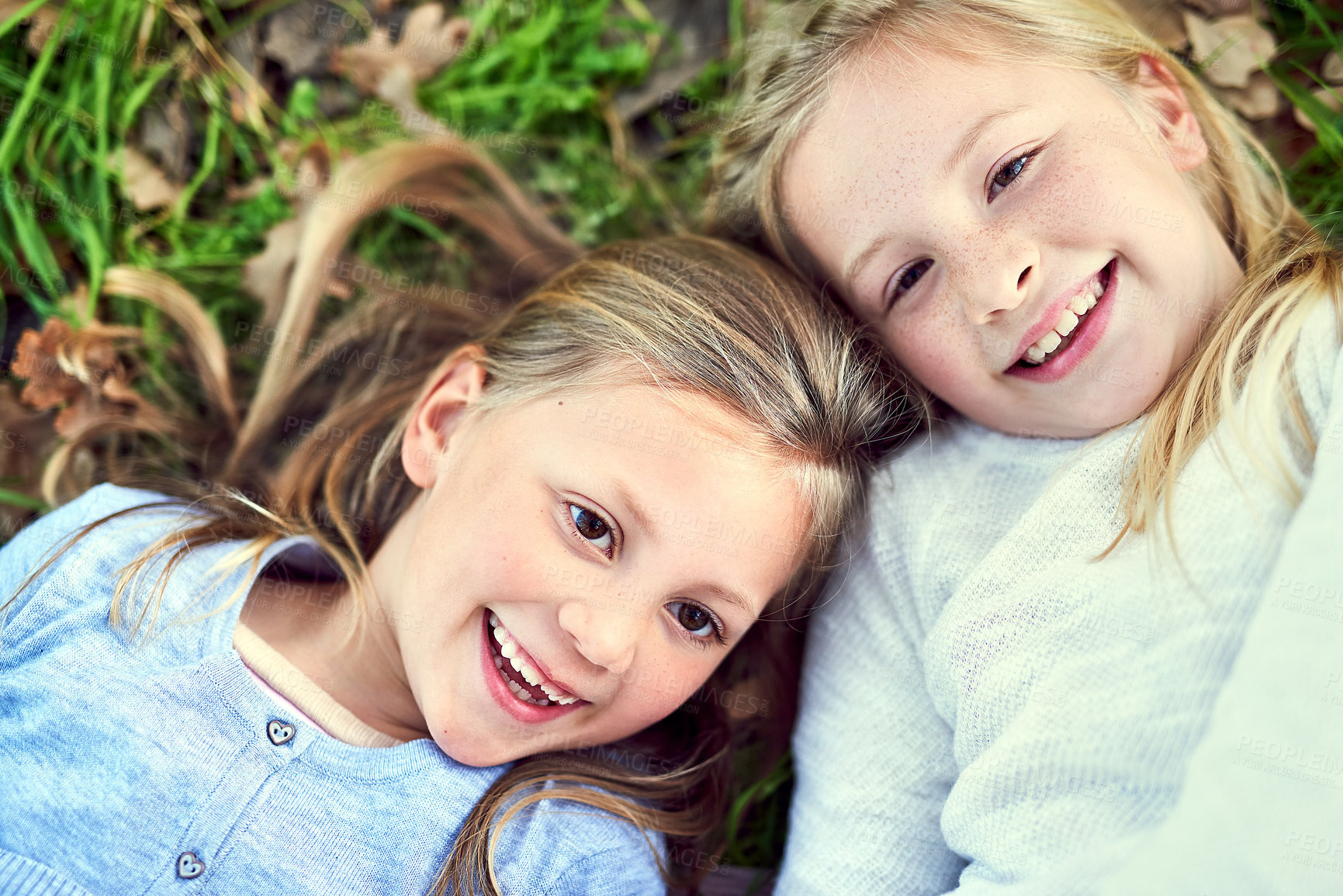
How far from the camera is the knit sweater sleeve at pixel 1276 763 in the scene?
5.05 feet

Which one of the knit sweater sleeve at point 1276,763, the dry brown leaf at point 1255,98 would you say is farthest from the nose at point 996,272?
the dry brown leaf at point 1255,98

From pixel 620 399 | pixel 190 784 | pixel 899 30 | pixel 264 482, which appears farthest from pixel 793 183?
pixel 190 784

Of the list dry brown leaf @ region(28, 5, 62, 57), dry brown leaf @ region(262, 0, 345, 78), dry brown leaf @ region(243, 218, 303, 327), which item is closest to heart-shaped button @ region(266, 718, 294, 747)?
dry brown leaf @ region(243, 218, 303, 327)

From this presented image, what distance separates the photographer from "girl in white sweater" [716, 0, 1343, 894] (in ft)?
5.19

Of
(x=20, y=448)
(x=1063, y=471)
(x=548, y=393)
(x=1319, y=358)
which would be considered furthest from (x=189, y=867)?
(x=1319, y=358)

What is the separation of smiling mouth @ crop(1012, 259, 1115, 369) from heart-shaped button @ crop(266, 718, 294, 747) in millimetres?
1790

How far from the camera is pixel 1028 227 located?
1.91 metres

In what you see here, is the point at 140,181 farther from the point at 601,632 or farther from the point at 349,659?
the point at 601,632

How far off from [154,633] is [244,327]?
3.61 ft

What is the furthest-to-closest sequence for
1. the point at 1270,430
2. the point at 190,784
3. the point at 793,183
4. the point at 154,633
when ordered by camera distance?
the point at 793,183 < the point at 154,633 < the point at 190,784 < the point at 1270,430

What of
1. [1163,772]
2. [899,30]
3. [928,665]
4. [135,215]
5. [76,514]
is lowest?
[928,665]

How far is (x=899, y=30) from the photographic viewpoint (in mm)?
2053

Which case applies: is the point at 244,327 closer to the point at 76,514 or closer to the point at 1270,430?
the point at 76,514

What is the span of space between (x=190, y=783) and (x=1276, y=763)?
2079mm
